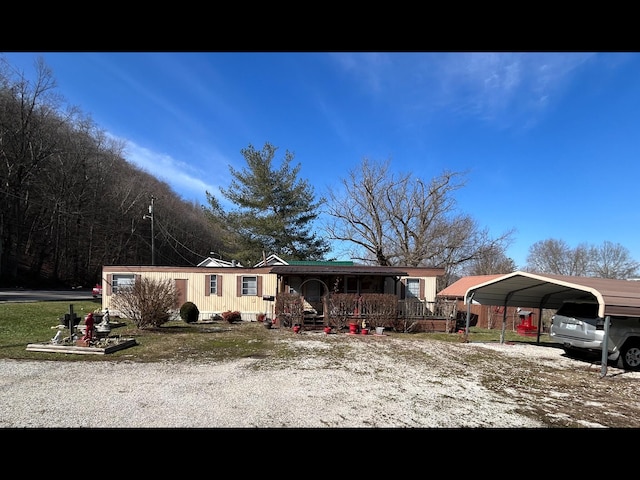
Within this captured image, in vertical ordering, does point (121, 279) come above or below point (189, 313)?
above

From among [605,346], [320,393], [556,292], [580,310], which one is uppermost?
[556,292]

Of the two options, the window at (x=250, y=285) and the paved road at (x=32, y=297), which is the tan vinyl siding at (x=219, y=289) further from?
the paved road at (x=32, y=297)

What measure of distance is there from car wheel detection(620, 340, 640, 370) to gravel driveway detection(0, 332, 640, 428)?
0.39m

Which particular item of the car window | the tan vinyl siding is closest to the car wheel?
the car window

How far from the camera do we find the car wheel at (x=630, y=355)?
8594 millimetres

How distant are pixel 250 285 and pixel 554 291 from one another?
12.9 metres

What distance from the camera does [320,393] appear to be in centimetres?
589

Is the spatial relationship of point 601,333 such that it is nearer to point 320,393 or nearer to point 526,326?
point 320,393

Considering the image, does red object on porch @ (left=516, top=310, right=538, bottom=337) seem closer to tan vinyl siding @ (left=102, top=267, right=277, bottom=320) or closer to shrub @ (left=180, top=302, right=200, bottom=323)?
tan vinyl siding @ (left=102, top=267, right=277, bottom=320)

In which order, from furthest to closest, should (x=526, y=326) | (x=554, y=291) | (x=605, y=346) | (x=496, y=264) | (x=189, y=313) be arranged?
(x=496, y=264), (x=526, y=326), (x=189, y=313), (x=554, y=291), (x=605, y=346)

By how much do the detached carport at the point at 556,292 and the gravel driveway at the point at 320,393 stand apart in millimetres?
1559

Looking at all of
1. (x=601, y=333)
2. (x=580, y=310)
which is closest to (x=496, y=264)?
(x=580, y=310)
